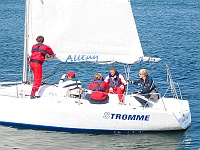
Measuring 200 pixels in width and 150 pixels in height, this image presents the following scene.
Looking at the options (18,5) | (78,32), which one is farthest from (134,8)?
(78,32)

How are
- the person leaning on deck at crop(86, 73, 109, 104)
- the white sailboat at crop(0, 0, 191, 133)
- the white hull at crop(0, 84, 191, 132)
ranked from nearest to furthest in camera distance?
1. the white hull at crop(0, 84, 191, 132)
2. the white sailboat at crop(0, 0, 191, 133)
3. the person leaning on deck at crop(86, 73, 109, 104)

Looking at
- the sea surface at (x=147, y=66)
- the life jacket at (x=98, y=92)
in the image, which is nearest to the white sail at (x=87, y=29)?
the life jacket at (x=98, y=92)

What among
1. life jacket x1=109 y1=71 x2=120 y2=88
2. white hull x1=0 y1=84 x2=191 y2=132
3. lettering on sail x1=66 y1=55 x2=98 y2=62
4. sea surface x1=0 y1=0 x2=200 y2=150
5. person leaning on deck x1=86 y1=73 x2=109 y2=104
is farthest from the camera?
lettering on sail x1=66 y1=55 x2=98 y2=62

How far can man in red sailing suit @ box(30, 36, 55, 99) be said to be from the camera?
24.0 metres

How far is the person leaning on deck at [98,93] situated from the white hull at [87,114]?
7.2 inches

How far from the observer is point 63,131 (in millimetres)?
24422

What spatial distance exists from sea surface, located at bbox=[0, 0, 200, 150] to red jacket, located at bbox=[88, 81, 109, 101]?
4.96 ft

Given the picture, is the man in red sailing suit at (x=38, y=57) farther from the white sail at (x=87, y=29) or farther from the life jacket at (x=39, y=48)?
the white sail at (x=87, y=29)

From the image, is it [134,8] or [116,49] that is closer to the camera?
[116,49]

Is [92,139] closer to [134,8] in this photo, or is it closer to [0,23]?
[0,23]

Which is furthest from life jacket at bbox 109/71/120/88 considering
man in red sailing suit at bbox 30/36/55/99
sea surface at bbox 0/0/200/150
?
man in red sailing suit at bbox 30/36/55/99

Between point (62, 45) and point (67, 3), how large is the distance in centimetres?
167

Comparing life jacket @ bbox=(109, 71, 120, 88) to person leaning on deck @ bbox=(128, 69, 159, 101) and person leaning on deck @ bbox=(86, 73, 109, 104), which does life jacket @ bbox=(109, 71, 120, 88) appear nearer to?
person leaning on deck @ bbox=(86, 73, 109, 104)

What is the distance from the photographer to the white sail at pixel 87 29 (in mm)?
24344
